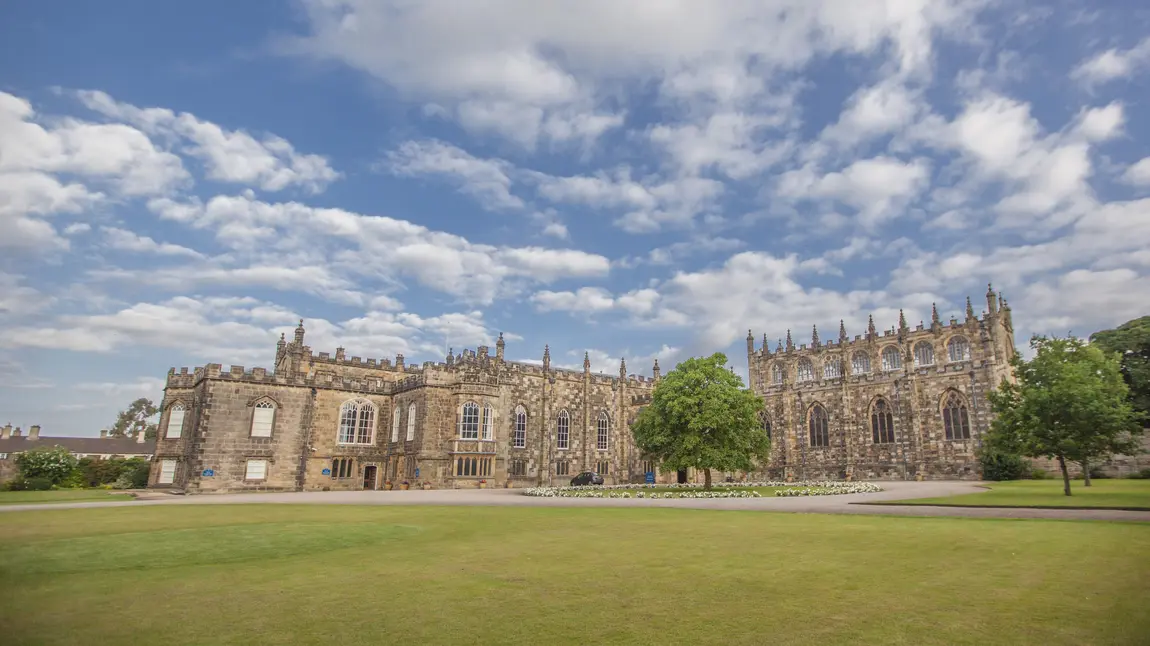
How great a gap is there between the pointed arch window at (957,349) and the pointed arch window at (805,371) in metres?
15.0

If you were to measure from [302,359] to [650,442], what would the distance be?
33.7m

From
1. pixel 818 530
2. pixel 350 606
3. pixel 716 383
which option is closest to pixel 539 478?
pixel 716 383

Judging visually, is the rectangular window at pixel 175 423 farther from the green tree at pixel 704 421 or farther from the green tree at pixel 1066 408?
the green tree at pixel 1066 408

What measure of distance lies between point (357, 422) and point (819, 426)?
49.0 m

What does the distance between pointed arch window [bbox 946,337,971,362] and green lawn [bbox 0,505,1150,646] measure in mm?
53137

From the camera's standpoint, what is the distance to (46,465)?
52156mm

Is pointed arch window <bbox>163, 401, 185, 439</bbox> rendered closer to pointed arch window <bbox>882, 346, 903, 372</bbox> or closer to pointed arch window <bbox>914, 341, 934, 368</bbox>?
pointed arch window <bbox>882, 346, 903, 372</bbox>

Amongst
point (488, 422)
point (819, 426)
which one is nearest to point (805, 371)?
point (819, 426)

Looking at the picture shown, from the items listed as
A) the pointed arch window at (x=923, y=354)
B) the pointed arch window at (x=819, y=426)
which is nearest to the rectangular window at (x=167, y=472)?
the pointed arch window at (x=819, y=426)

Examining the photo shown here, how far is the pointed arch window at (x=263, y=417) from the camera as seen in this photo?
47.8m

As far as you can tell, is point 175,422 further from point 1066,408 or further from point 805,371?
point 805,371

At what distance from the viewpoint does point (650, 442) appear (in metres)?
45.1

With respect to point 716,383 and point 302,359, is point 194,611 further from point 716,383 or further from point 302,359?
point 302,359

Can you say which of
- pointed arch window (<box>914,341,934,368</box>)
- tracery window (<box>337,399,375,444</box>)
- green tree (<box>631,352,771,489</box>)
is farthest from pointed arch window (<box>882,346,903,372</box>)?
tracery window (<box>337,399,375,444</box>)
